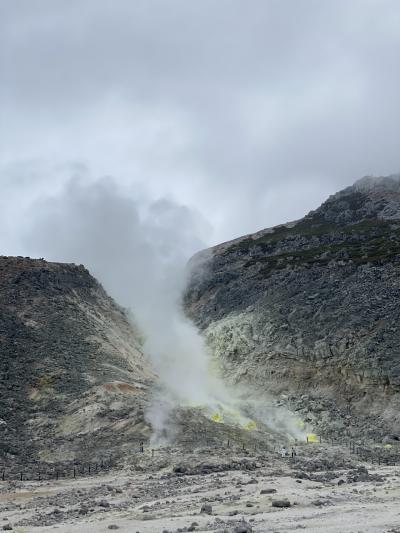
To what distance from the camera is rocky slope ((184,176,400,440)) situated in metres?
61.6

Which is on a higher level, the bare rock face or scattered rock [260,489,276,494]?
the bare rock face

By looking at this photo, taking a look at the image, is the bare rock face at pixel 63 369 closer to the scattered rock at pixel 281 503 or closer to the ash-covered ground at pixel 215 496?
the ash-covered ground at pixel 215 496

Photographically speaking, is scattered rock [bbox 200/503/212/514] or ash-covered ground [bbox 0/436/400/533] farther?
scattered rock [bbox 200/503/212/514]

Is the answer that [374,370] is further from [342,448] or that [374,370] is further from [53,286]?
[53,286]

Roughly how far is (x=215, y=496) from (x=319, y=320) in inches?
1636

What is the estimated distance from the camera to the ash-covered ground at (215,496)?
2633 cm

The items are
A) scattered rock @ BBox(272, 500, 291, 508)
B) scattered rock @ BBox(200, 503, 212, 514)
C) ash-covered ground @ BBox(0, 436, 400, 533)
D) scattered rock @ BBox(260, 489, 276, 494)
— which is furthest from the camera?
scattered rock @ BBox(260, 489, 276, 494)

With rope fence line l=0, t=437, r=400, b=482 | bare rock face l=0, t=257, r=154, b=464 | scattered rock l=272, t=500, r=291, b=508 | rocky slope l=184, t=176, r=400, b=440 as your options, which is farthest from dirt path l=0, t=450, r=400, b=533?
rocky slope l=184, t=176, r=400, b=440

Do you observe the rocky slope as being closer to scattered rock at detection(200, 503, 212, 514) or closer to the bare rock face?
the bare rock face

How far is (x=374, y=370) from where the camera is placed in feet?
204

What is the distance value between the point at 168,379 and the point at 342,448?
76.0 feet

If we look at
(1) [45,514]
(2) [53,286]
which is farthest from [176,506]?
(2) [53,286]

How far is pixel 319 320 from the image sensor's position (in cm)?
7219

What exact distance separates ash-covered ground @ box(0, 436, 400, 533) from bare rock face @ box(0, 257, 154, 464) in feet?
18.3
